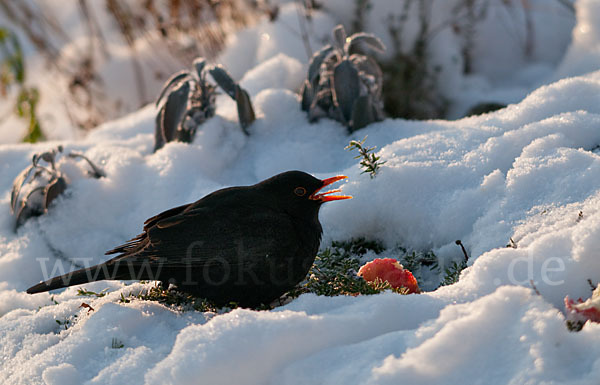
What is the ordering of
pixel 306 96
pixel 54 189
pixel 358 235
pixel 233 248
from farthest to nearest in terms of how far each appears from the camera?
pixel 306 96, pixel 54 189, pixel 358 235, pixel 233 248

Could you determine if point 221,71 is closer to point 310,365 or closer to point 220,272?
point 220,272

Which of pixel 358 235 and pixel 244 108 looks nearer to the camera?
pixel 358 235

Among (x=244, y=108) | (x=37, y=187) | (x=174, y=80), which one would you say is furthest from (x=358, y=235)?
(x=37, y=187)

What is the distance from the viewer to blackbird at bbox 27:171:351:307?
2.53 metres

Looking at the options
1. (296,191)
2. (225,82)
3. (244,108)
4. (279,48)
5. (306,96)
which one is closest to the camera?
(296,191)

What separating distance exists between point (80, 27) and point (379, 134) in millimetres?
6240

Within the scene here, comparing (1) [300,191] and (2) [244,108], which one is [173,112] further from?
(1) [300,191]

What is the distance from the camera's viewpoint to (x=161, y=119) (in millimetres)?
4176

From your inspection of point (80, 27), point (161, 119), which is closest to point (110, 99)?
point (80, 27)

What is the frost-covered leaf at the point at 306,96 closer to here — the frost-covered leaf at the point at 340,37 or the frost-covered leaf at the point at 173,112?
the frost-covered leaf at the point at 340,37

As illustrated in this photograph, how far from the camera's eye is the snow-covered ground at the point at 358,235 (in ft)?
6.28

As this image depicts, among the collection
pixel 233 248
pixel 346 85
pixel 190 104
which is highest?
pixel 190 104

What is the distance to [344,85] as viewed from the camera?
4.11 m

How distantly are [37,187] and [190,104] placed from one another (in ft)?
3.52
